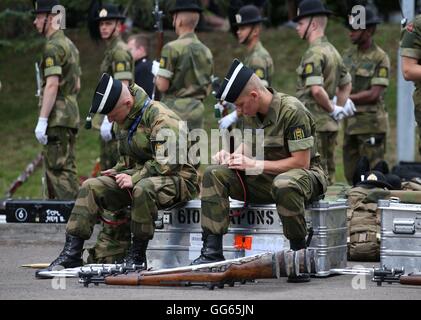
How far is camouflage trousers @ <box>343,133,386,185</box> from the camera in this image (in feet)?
45.0

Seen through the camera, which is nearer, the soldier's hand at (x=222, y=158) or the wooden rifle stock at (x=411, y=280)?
the wooden rifle stock at (x=411, y=280)

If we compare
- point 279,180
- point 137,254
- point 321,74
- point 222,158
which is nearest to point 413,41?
point 279,180

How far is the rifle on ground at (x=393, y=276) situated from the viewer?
8.60 m

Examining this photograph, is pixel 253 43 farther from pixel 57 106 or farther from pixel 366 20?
pixel 57 106

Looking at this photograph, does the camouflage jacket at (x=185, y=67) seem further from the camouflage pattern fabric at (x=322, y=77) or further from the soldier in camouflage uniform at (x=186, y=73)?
the camouflage pattern fabric at (x=322, y=77)

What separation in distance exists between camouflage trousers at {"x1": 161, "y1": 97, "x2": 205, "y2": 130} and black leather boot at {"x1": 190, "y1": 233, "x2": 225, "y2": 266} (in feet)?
11.6

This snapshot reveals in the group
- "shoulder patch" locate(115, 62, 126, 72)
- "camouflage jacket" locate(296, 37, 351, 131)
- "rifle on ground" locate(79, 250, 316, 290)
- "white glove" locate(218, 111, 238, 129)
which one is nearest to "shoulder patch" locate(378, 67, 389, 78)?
"camouflage jacket" locate(296, 37, 351, 131)

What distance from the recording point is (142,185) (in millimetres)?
9148

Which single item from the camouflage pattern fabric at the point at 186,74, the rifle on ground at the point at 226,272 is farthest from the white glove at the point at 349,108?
the rifle on ground at the point at 226,272

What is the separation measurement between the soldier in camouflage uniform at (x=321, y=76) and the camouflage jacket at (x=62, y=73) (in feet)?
7.36
